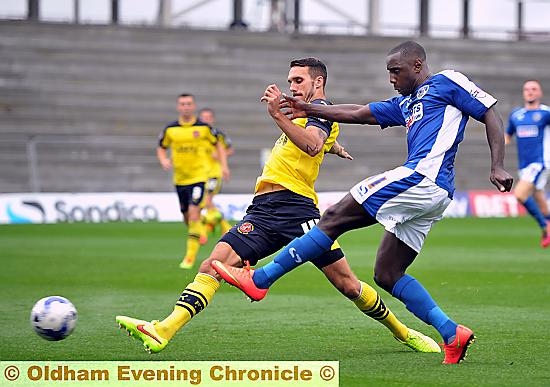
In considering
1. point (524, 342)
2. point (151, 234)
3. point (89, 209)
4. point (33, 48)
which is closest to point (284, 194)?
point (524, 342)

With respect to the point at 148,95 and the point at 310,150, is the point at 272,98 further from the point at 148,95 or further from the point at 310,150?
the point at 148,95

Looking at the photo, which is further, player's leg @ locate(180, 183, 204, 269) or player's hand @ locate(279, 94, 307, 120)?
player's leg @ locate(180, 183, 204, 269)

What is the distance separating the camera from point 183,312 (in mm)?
7809

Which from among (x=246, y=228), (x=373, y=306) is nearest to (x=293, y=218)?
(x=246, y=228)

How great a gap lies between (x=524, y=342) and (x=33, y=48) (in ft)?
87.0

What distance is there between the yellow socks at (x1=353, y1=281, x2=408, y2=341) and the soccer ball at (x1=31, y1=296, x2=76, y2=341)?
2.06m

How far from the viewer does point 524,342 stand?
8.77 meters

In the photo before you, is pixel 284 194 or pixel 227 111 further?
pixel 227 111

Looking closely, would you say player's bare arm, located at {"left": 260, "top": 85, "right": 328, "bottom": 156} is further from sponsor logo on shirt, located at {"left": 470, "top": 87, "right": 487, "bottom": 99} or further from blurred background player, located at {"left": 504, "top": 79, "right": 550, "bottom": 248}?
blurred background player, located at {"left": 504, "top": 79, "right": 550, "bottom": 248}

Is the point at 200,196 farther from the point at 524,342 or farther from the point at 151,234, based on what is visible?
the point at 524,342

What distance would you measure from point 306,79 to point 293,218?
993mm

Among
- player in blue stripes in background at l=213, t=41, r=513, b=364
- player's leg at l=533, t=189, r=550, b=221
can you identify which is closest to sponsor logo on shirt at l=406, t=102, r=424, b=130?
player in blue stripes in background at l=213, t=41, r=513, b=364

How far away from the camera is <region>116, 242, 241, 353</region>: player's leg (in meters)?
7.60

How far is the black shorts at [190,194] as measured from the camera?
56.9 feet
